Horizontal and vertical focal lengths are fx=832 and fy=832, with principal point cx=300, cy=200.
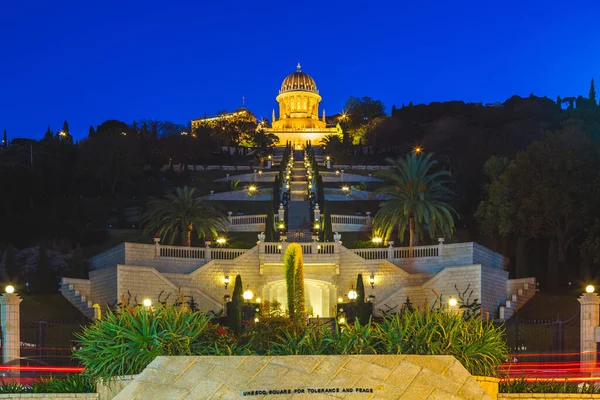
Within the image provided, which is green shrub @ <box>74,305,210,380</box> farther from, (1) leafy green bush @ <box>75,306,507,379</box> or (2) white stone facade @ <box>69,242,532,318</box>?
(2) white stone facade @ <box>69,242,532,318</box>

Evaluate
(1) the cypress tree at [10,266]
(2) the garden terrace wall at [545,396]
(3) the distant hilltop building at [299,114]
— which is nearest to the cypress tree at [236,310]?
(1) the cypress tree at [10,266]

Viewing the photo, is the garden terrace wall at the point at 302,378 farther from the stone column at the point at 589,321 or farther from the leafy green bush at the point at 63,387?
the stone column at the point at 589,321

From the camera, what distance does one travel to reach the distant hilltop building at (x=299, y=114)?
134125mm

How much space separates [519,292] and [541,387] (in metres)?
22.9

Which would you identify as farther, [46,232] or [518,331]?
[46,232]

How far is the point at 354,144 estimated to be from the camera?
364 feet

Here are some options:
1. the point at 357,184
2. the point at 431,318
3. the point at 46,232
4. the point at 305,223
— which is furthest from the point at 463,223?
the point at 431,318

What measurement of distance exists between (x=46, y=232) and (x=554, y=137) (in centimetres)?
2998

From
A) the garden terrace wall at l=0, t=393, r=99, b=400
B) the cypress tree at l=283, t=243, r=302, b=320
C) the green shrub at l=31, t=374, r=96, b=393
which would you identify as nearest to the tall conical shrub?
the cypress tree at l=283, t=243, r=302, b=320

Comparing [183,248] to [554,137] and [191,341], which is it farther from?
[191,341]

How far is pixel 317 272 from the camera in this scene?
138 feet

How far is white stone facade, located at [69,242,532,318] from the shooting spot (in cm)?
3838

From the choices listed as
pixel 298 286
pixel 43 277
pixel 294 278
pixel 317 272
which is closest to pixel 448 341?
pixel 298 286

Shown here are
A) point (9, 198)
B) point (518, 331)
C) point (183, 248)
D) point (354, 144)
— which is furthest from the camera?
point (354, 144)
